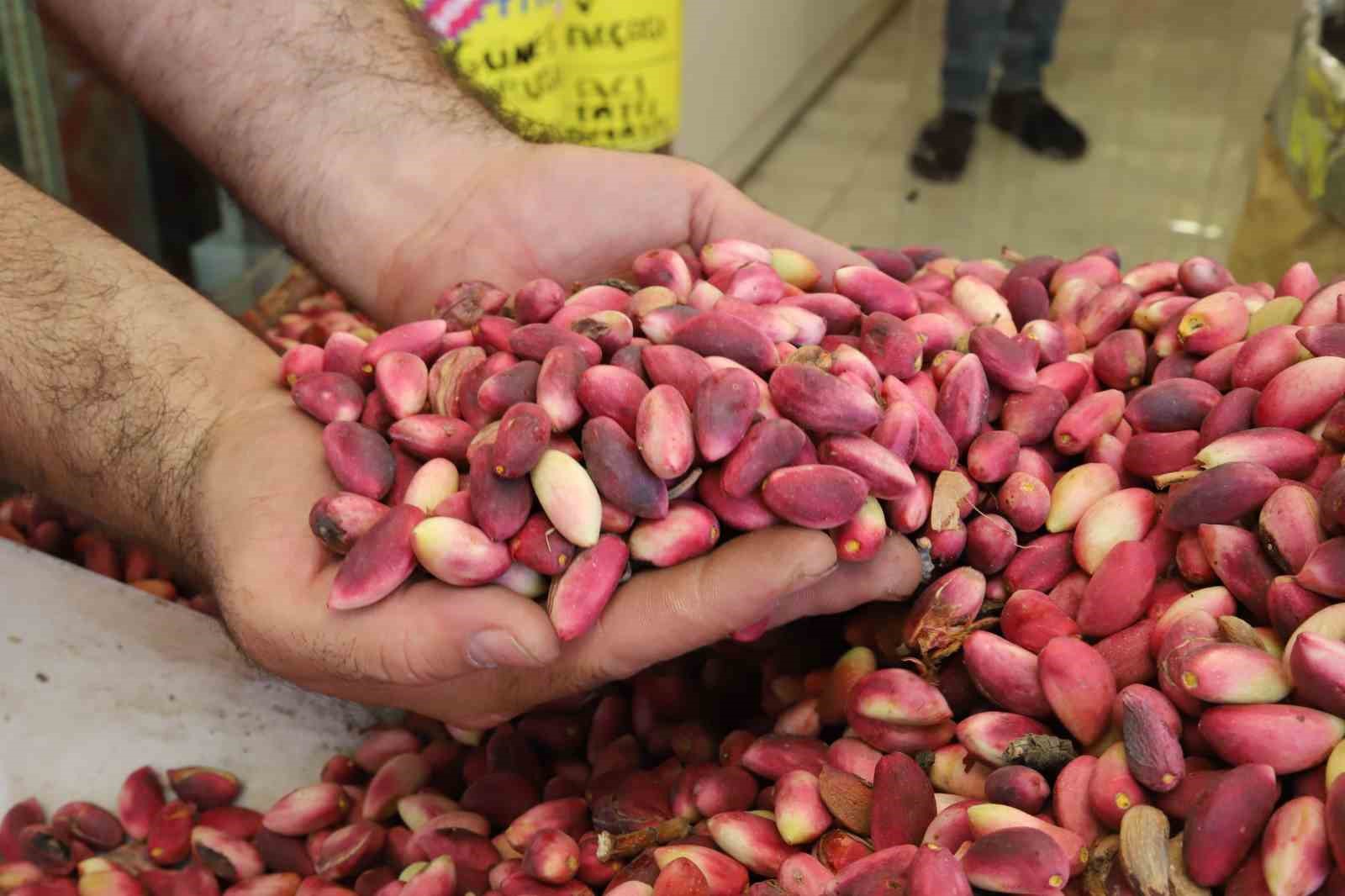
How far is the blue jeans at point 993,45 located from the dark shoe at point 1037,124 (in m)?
0.03

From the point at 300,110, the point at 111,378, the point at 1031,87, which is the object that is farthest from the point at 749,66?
the point at 111,378

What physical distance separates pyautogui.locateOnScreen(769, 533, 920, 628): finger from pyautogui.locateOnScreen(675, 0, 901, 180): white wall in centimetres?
206

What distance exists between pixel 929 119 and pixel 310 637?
230 cm

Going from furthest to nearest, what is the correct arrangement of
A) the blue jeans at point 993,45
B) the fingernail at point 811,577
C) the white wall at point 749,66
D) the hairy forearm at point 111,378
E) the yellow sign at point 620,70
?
the white wall at point 749,66 → the blue jeans at point 993,45 → the yellow sign at point 620,70 → the hairy forearm at point 111,378 → the fingernail at point 811,577

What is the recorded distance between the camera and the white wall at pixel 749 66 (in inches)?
111

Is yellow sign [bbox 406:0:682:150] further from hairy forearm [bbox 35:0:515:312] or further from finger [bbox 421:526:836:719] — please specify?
finger [bbox 421:526:836:719]

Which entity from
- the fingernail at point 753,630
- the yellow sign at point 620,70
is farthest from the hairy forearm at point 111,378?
the yellow sign at point 620,70

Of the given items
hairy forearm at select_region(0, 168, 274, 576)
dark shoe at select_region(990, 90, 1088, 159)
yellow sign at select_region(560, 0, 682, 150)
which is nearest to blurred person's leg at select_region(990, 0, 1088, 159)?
dark shoe at select_region(990, 90, 1088, 159)

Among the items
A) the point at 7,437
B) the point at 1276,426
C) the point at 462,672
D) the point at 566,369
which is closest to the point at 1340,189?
the point at 1276,426

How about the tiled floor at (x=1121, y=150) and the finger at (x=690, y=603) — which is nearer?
the finger at (x=690, y=603)

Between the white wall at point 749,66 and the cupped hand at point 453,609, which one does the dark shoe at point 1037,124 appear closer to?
the white wall at point 749,66

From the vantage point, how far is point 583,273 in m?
1.24

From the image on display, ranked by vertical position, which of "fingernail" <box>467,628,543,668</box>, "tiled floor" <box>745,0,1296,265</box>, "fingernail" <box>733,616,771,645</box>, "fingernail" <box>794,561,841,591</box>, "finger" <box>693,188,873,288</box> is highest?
"finger" <box>693,188,873,288</box>

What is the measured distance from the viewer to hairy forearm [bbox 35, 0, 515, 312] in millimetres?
1345
